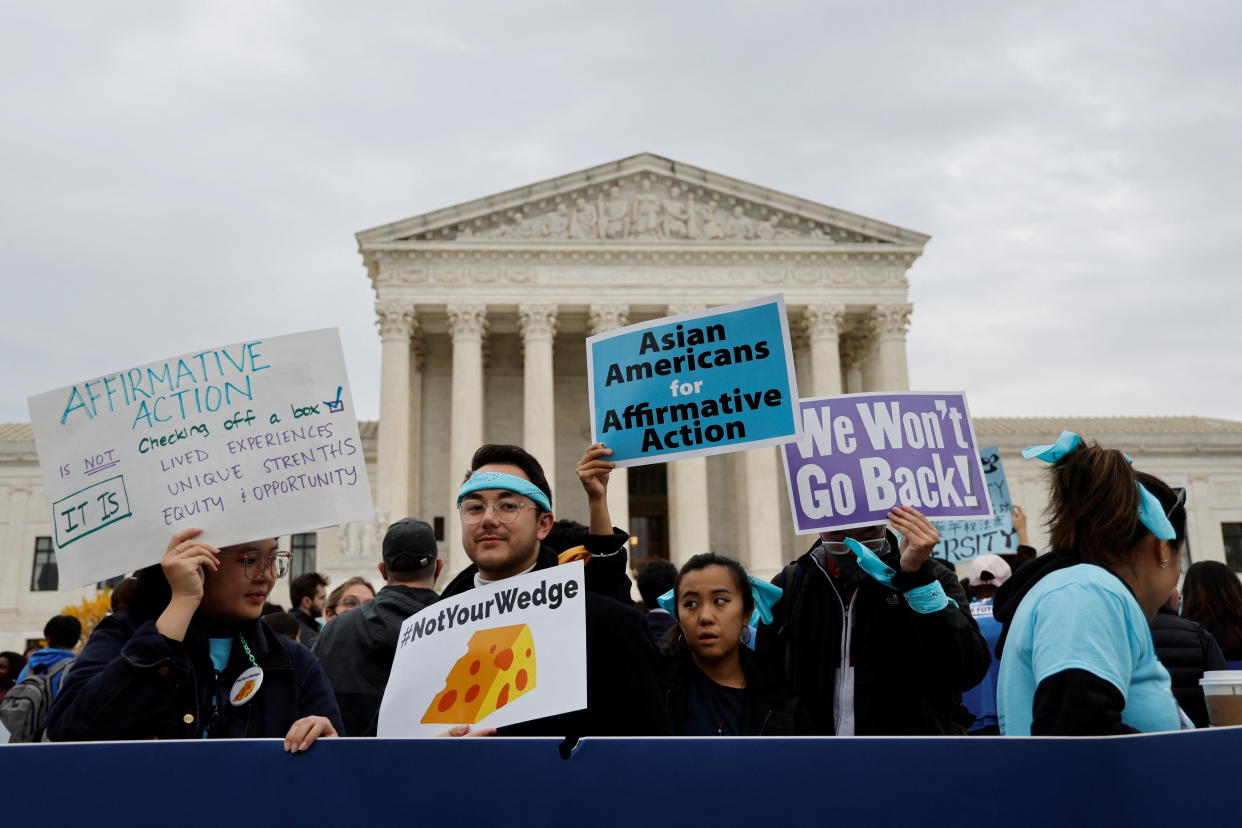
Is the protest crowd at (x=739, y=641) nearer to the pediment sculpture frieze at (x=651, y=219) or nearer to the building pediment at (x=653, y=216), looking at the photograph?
the building pediment at (x=653, y=216)

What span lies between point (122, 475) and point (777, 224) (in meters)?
36.2

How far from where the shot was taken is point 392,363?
3569cm

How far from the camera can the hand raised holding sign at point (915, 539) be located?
13.9 ft

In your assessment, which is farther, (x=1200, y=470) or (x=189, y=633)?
(x=1200, y=470)

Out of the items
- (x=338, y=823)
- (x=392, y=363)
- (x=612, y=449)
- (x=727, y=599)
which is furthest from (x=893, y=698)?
(x=392, y=363)

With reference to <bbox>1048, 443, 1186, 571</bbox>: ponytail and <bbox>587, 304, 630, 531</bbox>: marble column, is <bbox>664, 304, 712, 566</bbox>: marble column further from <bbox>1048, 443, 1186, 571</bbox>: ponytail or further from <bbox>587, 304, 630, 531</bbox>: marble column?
<bbox>1048, 443, 1186, 571</bbox>: ponytail

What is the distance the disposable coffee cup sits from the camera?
10.4ft

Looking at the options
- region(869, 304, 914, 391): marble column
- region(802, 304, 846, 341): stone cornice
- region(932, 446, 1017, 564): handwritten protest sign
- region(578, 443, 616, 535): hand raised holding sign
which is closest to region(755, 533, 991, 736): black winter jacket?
region(578, 443, 616, 535): hand raised holding sign

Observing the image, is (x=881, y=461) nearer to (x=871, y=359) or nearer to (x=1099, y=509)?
(x=1099, y=509)

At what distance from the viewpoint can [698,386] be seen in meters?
4.71

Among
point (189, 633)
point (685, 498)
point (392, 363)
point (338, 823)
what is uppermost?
A: point (392, 363)

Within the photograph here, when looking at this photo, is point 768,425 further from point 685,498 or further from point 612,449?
point 685,498

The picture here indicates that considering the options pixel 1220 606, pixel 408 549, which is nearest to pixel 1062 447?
pixel 1220 606

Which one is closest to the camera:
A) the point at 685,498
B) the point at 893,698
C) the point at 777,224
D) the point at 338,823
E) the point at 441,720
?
the point at 338,823
